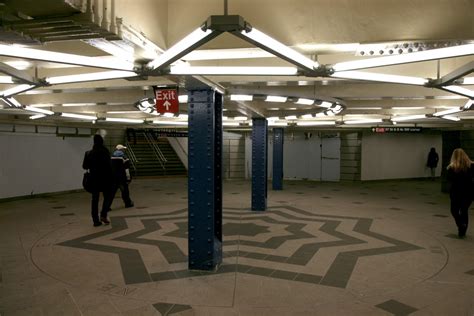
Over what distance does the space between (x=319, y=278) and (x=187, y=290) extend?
6.14 ft

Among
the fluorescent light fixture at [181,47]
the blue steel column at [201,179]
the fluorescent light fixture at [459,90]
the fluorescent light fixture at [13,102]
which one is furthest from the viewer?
the fluorescent light fixture at [13,102]

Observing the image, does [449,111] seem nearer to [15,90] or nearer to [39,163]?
[15,90]

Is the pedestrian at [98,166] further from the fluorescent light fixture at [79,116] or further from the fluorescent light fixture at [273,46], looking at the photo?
the fluorescent light fixture at [273,46]

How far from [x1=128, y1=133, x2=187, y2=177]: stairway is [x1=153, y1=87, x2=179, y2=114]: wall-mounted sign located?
52.5 feet

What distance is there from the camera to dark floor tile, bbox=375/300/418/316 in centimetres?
402

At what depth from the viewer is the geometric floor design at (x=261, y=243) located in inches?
209

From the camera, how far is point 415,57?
3.24 metres

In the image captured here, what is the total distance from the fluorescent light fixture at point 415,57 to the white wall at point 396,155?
1581 cm

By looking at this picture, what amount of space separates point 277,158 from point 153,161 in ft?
32.0

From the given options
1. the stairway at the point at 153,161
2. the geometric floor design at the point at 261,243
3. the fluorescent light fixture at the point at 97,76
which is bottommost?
the geometric floor design at the point at 261,243

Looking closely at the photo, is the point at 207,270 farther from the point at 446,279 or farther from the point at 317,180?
the point at 317,180

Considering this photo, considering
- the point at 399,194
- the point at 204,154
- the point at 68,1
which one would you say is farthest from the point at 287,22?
the point at 399,194

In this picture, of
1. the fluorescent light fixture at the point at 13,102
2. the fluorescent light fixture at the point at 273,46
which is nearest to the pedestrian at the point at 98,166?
the fluorescent light fixture at the point at 13,102

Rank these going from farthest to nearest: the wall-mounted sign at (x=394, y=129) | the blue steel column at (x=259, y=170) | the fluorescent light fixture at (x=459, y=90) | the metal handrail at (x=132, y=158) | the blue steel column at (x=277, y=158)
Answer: the metal handrail at (x=132, y=158), the wall-mounted sign at (x=394, y=129), the blue steel column at (x=277, y=158), the blue steel column at (x=259, y=170), the fluorescent light fixture at (x=459, y=90)
